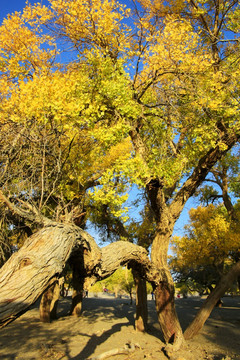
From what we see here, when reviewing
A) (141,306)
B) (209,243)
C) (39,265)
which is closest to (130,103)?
(39,265)

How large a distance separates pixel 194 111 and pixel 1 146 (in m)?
5.64

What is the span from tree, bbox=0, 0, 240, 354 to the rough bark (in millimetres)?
2563

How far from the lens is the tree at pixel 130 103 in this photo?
6406mm

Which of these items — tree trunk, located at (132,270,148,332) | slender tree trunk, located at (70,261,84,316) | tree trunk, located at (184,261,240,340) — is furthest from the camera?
tree trunk, located at (132,270,148,332)

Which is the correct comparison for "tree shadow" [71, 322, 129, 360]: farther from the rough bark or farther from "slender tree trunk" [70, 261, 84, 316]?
the rough bark

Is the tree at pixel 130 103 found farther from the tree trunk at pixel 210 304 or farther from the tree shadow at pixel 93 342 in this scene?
the tree shadow at pixel 93 342

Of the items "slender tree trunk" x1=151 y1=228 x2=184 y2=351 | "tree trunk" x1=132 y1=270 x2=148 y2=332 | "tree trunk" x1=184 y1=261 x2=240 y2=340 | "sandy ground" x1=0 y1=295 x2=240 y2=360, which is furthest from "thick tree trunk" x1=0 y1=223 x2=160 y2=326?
"tree trunk" x1=132 y1=270 x2=148 y2=332

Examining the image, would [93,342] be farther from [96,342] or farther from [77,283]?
[77,283]

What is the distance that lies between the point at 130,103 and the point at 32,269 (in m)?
5.34

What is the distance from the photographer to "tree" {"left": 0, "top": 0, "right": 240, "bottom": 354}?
641cm

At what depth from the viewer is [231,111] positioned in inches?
252

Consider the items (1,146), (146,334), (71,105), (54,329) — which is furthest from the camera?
(54,329)

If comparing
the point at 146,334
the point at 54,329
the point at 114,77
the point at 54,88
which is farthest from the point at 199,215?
the point at 54,88

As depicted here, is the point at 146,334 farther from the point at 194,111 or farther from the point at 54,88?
the point at 54,88
